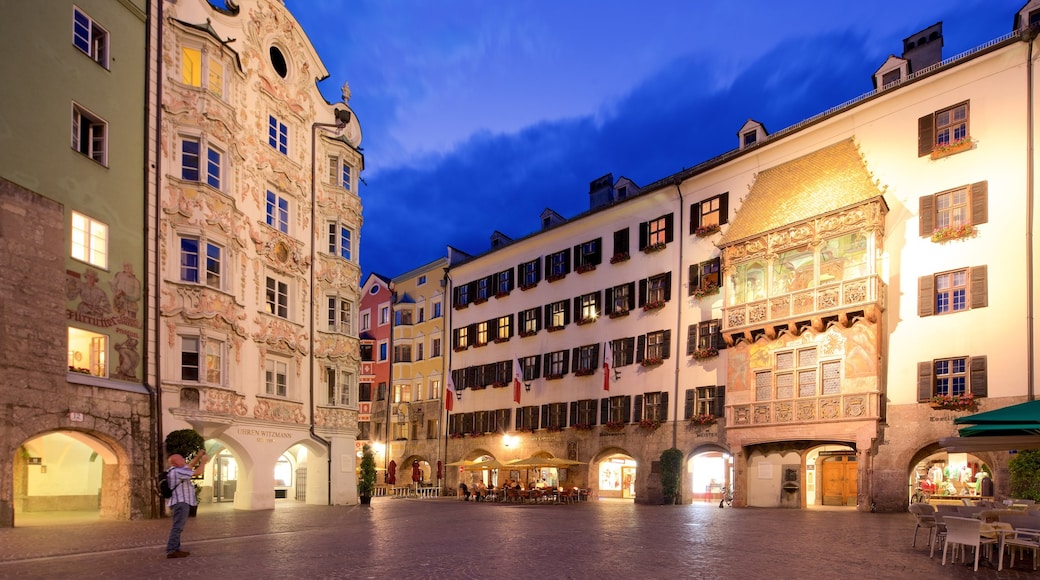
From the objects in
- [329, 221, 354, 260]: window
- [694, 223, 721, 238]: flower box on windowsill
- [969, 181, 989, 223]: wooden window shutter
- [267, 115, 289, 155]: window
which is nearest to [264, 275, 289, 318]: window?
[329, 221, 354, 260]: window

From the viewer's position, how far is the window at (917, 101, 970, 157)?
98.6ft

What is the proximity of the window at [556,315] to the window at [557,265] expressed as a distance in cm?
160

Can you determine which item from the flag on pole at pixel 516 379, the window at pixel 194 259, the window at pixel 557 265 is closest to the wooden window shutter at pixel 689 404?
the flag on pole at pixel 516 379

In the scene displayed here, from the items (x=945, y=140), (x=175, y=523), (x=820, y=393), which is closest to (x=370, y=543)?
(x=175, y=523)

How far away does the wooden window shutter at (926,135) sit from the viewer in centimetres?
3083

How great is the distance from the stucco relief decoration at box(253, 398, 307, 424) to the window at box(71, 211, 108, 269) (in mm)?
8608

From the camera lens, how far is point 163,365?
25.0 metres

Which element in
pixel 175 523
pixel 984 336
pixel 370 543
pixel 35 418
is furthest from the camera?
pixel 984 336

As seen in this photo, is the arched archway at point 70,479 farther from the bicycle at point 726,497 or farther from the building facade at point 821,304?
the building facade at point 821,304

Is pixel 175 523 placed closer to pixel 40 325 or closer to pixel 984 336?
pixel 40 325

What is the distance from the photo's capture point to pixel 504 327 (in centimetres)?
5056

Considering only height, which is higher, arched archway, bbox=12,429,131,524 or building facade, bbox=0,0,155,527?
building facade, bbox=0,0,155,527

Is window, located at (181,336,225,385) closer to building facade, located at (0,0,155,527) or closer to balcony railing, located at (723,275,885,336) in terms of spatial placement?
building facade, located at (0,0,155,527)

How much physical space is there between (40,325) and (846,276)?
27.1 meters
